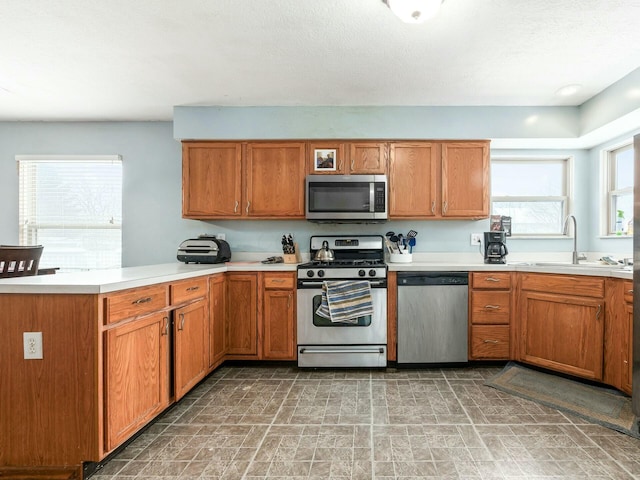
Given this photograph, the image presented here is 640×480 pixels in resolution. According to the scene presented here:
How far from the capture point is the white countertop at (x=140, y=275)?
150 centimetres

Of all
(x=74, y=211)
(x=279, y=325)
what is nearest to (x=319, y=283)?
(x=279, y=325)

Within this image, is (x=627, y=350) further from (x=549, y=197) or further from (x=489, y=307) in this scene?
(x=549, y=197)

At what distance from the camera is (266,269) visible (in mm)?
2979

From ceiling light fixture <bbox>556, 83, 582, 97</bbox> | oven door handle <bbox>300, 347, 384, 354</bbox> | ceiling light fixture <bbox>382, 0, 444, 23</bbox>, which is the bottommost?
oven door handle <bbox>300, 347, 384, 354</bbox>

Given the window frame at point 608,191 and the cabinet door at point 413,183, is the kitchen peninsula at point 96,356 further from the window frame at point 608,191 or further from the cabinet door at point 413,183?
the cabinet door at point 413,183

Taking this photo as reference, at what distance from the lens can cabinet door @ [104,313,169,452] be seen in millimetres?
1581

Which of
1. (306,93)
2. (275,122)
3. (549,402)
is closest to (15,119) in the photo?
(275,122)

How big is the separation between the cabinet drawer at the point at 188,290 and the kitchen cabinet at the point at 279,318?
0.61m

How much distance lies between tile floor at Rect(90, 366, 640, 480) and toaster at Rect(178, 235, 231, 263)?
46.8 inches

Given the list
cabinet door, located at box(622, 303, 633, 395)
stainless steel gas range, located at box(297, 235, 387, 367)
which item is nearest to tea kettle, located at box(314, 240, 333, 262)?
stainless steel gas range, located at box(297, 235, 387, 367)

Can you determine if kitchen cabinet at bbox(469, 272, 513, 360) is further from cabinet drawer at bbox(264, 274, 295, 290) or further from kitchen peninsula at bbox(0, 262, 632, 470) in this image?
cabinet drawer at bbox(264, 274, 295, 290)

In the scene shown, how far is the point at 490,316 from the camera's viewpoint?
2.91 metres

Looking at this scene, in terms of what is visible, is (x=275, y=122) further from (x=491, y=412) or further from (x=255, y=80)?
(x=491, y=412)

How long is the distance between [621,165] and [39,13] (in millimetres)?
4726
